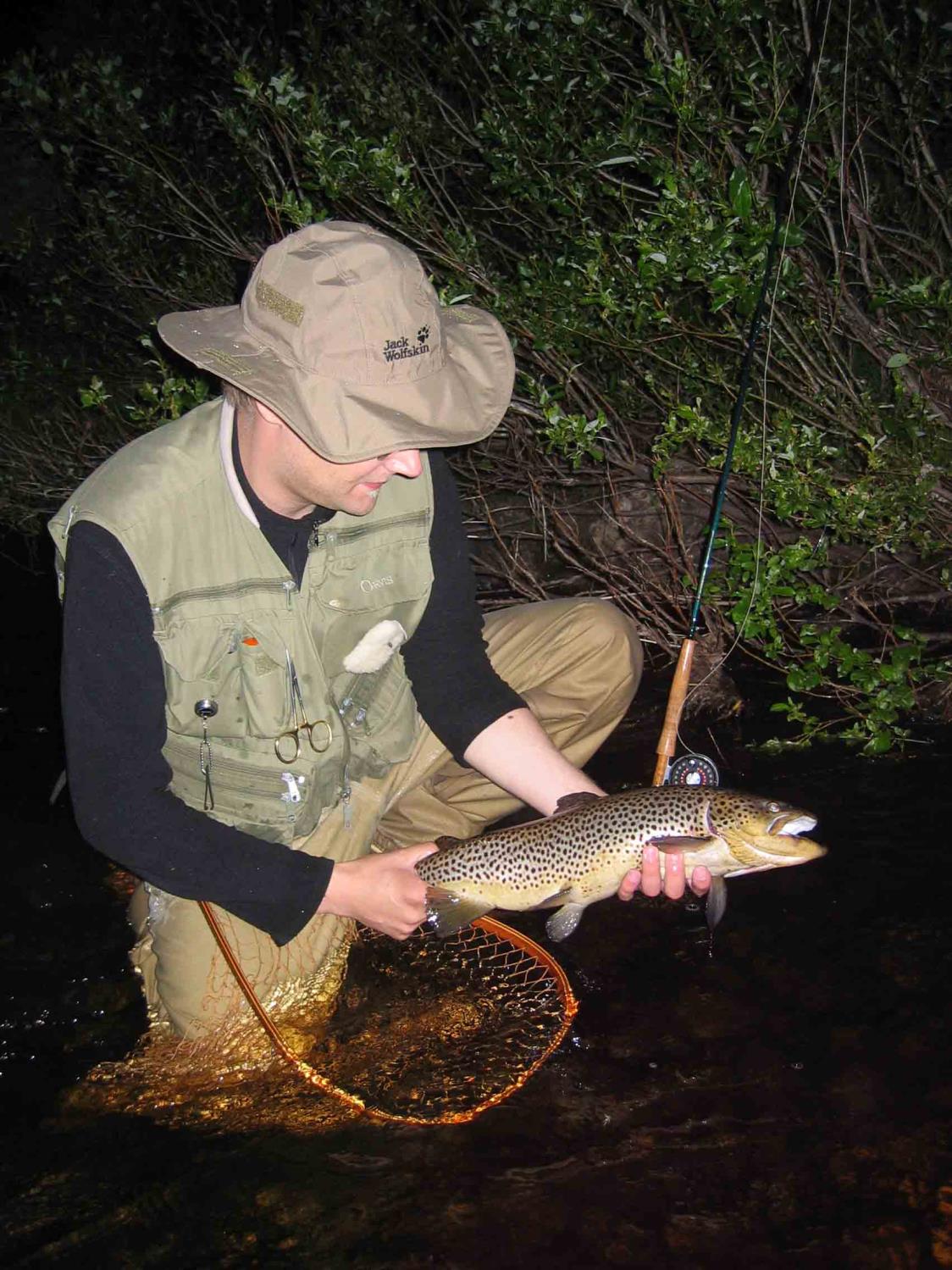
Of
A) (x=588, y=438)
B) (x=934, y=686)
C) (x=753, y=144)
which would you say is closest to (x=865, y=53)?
(x=753, y=144)

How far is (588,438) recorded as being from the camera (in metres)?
5.35

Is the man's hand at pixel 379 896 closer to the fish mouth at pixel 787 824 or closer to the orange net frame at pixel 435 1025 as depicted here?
the orange net frame at pixel 435 1025

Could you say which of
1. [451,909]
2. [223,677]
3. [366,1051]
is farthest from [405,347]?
[366,1051]

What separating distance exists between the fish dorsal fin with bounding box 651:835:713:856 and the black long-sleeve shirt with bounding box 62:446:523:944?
3.16 feet

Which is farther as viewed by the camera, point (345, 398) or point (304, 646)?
point (304, 646)

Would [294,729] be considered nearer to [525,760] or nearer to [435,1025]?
[525,760]

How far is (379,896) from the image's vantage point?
3307 mm

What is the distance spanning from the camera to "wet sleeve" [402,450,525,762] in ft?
12.7

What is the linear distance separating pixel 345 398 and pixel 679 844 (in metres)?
1.53

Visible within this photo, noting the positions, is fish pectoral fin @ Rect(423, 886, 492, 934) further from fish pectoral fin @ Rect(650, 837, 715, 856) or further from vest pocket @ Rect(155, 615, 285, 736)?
vest pocket @ Rect(155, 615, 285, 736)

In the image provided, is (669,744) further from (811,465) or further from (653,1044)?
(811,465)

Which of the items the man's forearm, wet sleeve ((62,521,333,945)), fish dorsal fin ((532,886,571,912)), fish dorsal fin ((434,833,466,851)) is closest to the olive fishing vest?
wet sleeve ((62,521,333,945))

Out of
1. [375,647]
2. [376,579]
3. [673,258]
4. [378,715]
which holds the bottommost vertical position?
[378,715]

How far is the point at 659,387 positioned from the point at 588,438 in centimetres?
69
